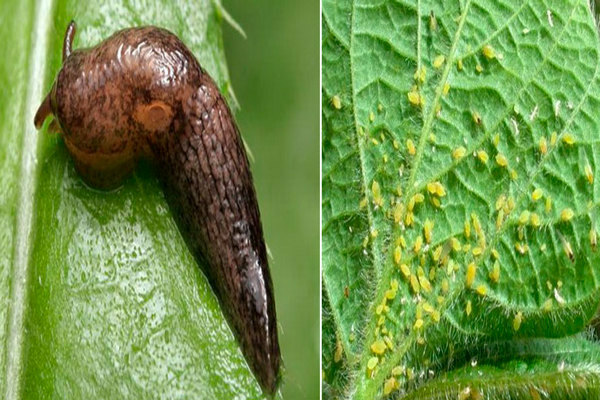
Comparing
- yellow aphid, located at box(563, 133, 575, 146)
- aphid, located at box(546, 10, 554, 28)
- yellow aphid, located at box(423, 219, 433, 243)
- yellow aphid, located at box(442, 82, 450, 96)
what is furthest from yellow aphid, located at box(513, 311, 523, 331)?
aphid, located at box(546, 10, 554, 28)

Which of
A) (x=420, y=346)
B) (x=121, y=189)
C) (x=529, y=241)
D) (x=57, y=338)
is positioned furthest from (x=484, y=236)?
(x=57, y=338)

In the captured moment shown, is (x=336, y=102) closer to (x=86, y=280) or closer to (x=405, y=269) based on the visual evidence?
(x=405, y=269)

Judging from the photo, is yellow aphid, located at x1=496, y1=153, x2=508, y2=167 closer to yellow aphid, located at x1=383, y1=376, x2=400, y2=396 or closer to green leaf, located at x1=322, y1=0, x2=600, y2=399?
green leaf, located at x1=322, y1=0, x2=600, y2=399

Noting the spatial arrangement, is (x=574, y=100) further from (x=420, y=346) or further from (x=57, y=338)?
(x=57, y=338)

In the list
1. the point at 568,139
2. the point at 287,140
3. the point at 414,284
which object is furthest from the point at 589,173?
the point at 287,140

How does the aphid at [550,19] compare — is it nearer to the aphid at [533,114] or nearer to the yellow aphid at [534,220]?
the aphid at [533,114]

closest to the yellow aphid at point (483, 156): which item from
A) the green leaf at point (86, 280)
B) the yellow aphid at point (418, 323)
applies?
the yellow aphid at point (418, 323)

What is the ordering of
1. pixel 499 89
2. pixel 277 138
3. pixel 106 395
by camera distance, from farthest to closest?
pixel 277 138
pixel 499 89
pixel 106 395
